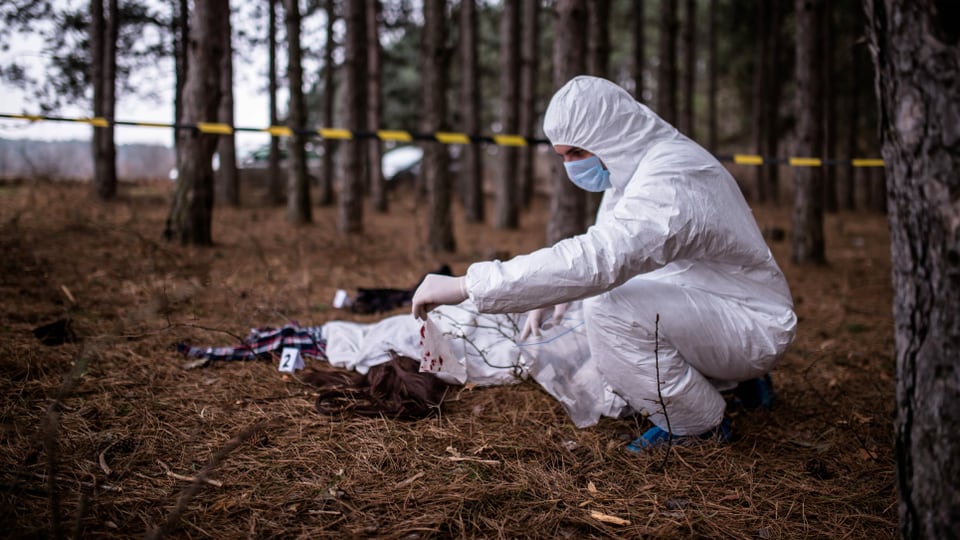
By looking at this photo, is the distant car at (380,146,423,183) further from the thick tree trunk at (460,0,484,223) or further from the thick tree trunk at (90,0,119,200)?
the thick tree trunk at (90,0,119,200)

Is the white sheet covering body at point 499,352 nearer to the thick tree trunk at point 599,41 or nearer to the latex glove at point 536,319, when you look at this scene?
the latex glove at point 536,319

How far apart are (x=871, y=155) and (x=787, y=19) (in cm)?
550

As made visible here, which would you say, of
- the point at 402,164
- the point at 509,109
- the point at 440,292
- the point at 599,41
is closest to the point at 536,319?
the point at 440,292

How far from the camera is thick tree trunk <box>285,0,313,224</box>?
32.3 ft

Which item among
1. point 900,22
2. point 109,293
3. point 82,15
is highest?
point 82,15

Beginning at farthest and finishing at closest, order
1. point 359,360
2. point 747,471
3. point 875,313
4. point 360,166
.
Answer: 1. point 360,166
2. point 875,313
3. point 359,360
4. point 747,471

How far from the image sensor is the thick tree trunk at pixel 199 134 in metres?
6.75

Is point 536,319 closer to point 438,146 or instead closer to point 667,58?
point 438,146

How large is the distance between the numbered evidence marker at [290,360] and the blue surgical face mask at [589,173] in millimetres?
1658

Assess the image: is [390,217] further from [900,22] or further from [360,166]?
[900,22]

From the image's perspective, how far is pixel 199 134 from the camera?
6.87 m

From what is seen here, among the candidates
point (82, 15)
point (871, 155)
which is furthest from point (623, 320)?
Answer: point (871, 155)

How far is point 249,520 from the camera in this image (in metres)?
2.03

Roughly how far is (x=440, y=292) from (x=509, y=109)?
891 centimetres
